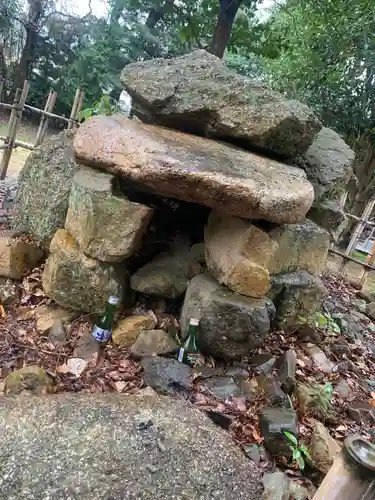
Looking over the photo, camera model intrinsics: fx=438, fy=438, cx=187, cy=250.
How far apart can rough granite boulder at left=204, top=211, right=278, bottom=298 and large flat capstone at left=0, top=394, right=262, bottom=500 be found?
0.87 m

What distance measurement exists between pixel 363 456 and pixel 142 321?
1785 millimetres

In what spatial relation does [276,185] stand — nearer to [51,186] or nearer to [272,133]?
[272,133]

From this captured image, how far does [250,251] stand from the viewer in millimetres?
2787

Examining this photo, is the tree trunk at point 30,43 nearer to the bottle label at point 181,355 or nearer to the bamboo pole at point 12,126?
the bamboo pole at point 12,126

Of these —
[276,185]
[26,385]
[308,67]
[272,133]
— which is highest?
[308,67]

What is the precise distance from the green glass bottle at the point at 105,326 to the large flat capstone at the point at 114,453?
0.61 metres

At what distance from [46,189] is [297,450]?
248 cm

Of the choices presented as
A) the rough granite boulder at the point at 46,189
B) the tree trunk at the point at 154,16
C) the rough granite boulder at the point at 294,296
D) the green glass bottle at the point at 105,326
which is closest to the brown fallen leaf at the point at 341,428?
the rough granite boulder at the point at 294,296

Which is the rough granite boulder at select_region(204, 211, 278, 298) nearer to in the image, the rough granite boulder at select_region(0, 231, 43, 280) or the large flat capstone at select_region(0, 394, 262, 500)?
the large flat capstone at select_region(0, 394, 262, 500)

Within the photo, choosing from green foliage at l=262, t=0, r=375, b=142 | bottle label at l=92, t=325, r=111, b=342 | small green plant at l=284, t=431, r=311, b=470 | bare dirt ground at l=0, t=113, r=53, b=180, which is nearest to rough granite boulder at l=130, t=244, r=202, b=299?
bottle label at l=92, t=325, r=111, b=342

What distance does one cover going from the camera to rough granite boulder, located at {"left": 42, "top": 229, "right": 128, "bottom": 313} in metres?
2.86

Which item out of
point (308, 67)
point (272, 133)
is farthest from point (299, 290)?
point (308, 67)

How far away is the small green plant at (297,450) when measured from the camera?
226 centimetres

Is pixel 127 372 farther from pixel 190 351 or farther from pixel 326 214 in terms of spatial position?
pixel 326 214
